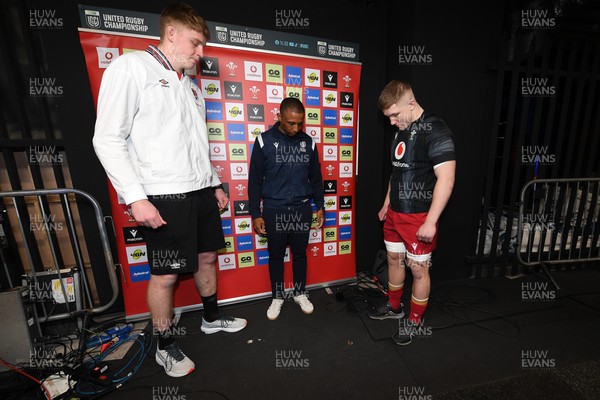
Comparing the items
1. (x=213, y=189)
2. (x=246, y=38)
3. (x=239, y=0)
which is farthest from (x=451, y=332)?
(x=239, y=0)

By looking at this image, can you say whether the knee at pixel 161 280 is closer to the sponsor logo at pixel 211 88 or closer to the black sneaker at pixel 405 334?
the sponsor logo at pixel 211 88

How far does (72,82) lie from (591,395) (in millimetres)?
3950

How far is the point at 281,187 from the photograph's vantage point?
2027 millimetres

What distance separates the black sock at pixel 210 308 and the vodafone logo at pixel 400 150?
1.77 m

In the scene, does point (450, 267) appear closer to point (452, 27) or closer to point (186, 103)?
point (452, 27)

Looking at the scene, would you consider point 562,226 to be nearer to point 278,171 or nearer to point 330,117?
point 330,117

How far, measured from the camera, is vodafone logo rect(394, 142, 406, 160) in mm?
1757

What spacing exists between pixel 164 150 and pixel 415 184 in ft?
5.35

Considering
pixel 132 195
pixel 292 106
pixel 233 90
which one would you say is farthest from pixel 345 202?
pixel 132 195

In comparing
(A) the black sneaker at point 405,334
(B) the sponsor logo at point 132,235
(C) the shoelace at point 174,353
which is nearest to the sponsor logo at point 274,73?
(B) the sponsor logo at point 132,235

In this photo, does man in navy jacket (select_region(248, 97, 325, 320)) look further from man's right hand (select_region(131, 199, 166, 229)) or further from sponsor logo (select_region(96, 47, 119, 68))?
sponsor logo (select_region(96, 47, 119, 68))

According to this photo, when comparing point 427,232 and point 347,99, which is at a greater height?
point 347,99

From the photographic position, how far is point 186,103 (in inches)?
61.3

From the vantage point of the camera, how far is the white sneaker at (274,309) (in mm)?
2154
